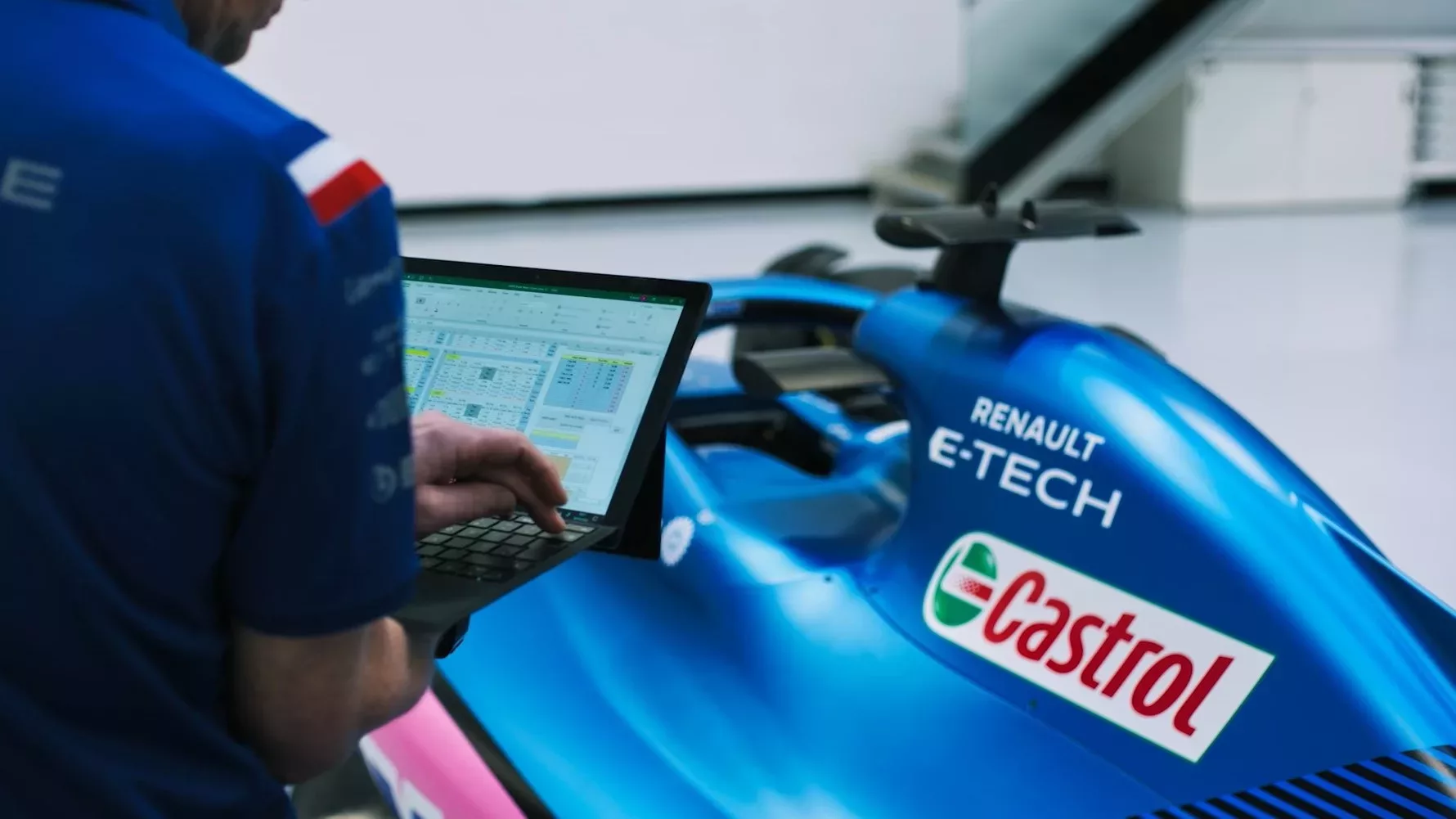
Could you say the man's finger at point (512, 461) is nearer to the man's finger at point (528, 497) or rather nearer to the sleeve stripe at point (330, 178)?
the man's finger at point (528, 497)

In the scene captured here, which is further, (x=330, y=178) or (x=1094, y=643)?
(x=1094, y=643)

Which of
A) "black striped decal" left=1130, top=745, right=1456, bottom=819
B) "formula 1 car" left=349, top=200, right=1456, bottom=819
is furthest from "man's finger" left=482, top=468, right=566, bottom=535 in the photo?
"black striped decal" left=1130, top=745, right=1456, bottom=819

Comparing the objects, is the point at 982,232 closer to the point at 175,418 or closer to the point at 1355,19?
the point at 175,418

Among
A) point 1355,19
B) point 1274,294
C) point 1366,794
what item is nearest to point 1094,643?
point 1366,794

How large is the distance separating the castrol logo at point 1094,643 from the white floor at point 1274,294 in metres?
0.61

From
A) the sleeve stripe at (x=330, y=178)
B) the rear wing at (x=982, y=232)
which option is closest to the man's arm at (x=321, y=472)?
the sleeve stripe at (x=330, y=178)

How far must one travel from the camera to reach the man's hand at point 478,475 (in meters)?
0.88

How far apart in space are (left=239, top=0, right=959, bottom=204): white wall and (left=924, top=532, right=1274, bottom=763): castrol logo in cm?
740

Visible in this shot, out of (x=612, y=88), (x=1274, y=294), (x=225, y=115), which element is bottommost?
(x=1274, y=294)

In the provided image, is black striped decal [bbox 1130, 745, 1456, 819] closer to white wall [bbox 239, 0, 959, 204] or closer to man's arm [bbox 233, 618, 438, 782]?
man's arm [bbox 233, 618, 438, 782]

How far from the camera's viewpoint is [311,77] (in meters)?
8.17

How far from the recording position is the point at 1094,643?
129 centimetres

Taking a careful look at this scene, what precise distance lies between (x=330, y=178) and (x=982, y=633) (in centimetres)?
93

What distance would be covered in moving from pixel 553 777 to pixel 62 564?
3.06 feet
